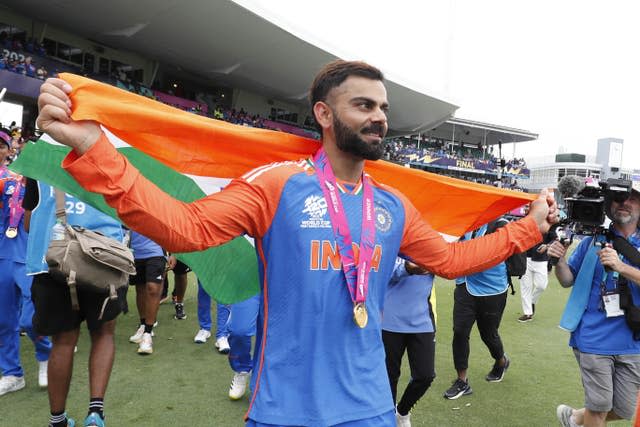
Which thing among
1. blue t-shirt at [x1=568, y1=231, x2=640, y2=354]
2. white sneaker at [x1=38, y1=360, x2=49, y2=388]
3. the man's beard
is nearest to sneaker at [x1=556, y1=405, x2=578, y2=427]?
blue t-shirt at [x1=568, y1=231, x2=640, y2=354]

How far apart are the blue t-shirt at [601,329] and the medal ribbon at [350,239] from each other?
234cm

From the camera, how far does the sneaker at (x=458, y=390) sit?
15.5 ft

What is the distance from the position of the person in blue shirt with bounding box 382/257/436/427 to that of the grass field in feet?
1.62

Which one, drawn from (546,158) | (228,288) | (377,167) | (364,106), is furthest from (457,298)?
(546,158)

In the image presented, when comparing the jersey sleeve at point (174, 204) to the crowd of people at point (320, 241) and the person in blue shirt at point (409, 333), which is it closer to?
the crowd of people at point (320, 241)

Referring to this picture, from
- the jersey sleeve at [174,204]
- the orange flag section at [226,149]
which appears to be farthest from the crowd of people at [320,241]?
the orange flag section at [226,149]

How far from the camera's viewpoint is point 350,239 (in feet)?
6.05

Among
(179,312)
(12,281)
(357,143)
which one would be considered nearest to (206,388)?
(12,281)

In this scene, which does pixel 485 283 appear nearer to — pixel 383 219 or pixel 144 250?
pixel 383 219

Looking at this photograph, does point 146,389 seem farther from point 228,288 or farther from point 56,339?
point 228,288

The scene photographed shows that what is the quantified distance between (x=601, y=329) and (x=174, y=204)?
3110mm

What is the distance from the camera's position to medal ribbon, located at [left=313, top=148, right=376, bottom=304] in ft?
5.96

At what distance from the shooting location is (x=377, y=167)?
9.00 feet

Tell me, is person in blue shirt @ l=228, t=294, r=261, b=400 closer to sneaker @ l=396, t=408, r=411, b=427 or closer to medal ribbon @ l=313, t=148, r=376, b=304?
sneaker @ l=396, t=408, r=411, b=427
